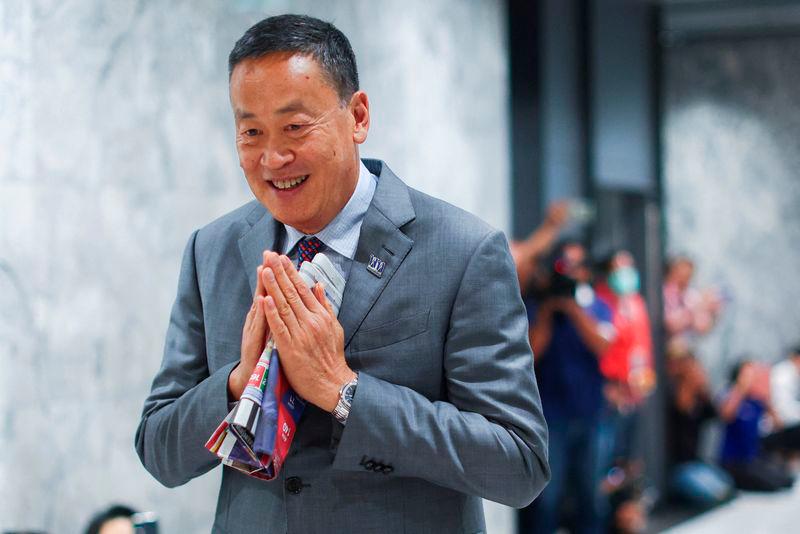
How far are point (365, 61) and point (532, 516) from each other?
2455mm

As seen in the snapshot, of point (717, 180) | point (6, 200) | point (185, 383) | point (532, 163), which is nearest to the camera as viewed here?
point (185, 383)

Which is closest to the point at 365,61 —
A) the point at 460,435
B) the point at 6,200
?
the point at 6,200

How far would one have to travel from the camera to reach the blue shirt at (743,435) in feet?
24.9

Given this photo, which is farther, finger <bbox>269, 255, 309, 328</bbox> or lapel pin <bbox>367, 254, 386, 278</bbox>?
lapel pin <bbox>367, 254, 386, 278</bbox>

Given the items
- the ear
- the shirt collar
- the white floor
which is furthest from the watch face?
the white floor

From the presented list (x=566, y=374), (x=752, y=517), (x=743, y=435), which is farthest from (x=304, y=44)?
(x=743, y=435)

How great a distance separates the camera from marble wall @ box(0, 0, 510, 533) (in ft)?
8.91

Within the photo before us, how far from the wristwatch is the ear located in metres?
0.37

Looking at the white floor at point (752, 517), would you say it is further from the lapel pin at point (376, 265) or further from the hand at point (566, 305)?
the lapel pin at point (376, 265)

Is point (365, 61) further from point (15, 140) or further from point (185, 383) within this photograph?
point (185, 383)

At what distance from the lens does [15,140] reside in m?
2.70

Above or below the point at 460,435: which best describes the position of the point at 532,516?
below

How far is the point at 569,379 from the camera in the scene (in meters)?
4.67

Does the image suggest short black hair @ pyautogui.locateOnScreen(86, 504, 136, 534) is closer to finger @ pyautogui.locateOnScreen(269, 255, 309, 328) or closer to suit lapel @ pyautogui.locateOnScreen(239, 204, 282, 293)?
suit lapel @ pyautogui.locateOnScreen(239, 204, 282, 293)
